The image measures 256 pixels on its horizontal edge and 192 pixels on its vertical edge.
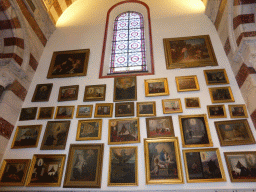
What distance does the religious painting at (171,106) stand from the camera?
4645 mm

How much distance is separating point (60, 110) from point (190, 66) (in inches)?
146

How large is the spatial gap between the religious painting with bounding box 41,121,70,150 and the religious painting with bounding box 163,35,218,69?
3.21 metres

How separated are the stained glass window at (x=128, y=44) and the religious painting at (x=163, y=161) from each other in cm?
255

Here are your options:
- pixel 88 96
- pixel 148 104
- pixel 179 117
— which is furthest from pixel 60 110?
pixel 179 117

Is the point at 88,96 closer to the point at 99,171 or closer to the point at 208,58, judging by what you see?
the point at 99,171

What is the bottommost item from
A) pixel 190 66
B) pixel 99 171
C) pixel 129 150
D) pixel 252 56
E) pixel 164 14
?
pixel 99 171

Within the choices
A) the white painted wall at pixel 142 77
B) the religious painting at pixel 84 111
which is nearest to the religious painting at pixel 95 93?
the white painted wall at pixel 142 77

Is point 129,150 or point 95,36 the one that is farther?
point 95,36

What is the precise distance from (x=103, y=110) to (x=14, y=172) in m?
2.36

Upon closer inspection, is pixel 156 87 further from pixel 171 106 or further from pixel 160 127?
pixel 160 127

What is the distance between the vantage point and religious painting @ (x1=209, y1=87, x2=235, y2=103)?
4633 mm

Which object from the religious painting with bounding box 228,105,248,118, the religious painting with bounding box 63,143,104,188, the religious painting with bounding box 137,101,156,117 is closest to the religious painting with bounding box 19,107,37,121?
the religious painting with bounding box 63,143,104,188

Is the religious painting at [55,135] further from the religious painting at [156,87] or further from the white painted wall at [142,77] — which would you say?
the religious painting at [156,87]

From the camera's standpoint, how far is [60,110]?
5023 mm
